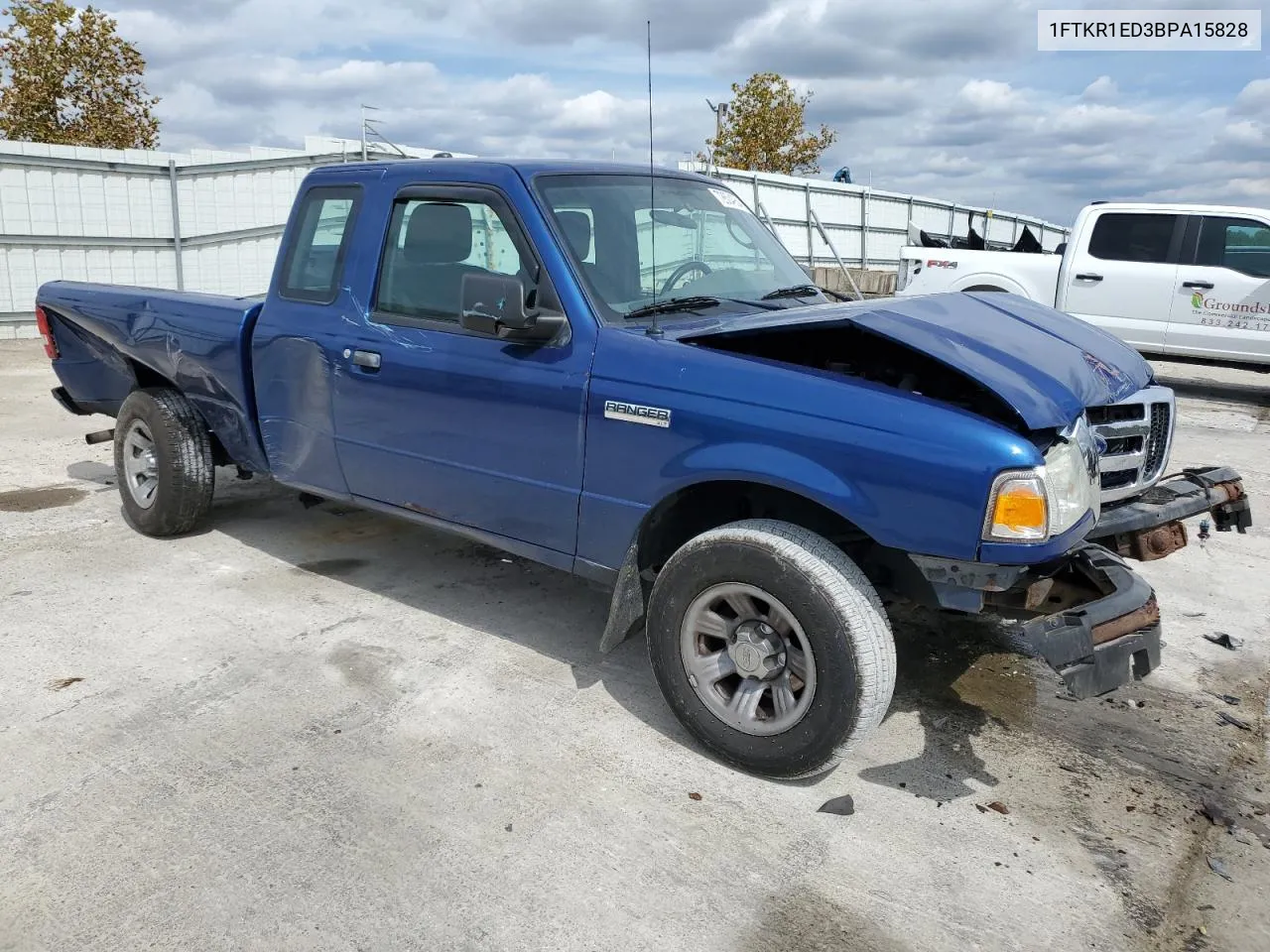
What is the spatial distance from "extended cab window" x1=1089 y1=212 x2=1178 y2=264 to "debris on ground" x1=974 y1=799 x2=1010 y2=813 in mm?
9317

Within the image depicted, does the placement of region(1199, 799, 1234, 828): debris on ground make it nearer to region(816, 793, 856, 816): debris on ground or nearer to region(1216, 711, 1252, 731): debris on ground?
region(1216, 711, 1252, 731): debris on ground

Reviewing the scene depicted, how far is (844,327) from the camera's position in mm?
3090

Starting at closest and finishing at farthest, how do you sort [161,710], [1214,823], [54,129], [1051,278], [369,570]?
[1214,823]
[161,710]
[369,570]
[1051,278]
[54,129]

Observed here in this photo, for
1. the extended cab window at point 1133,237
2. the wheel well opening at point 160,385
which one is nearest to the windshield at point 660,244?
the wheel well opening at point 160,385

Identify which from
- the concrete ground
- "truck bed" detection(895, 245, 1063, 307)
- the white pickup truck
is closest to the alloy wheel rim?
the concrete ground

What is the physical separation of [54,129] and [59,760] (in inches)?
977

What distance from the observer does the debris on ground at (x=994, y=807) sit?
3043mm

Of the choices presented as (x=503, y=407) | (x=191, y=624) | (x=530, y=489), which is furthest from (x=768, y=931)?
(x=191, y=624)

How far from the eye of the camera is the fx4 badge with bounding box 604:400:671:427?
321 cm

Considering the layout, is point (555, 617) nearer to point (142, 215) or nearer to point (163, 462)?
point (163, 462)

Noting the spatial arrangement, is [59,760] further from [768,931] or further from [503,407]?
[768,931]

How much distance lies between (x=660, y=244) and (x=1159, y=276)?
343 inches

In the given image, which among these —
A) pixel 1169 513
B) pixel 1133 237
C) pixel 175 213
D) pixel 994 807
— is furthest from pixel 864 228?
pixel 994 807

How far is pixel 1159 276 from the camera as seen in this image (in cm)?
1049
